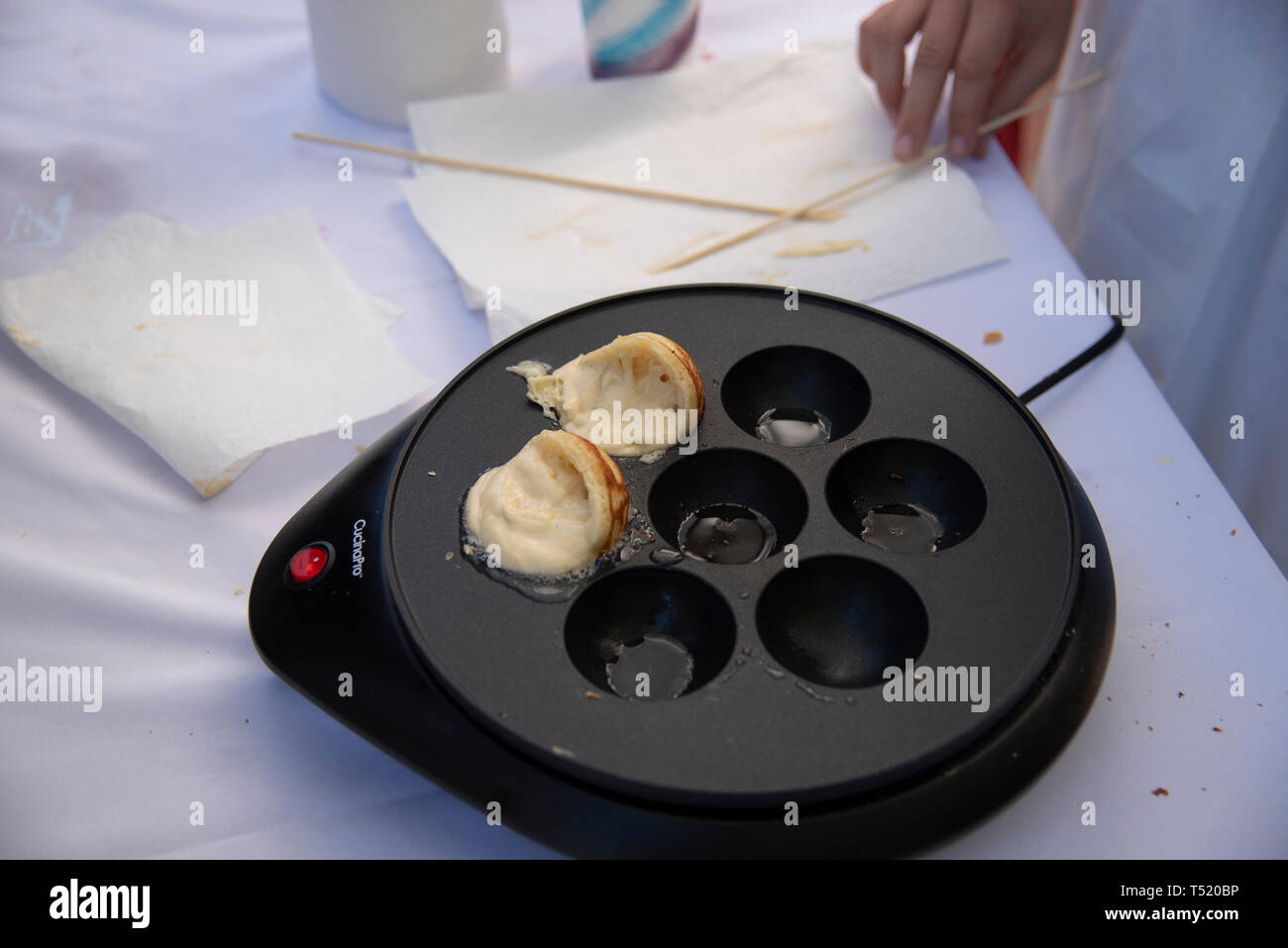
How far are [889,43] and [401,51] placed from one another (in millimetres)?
634

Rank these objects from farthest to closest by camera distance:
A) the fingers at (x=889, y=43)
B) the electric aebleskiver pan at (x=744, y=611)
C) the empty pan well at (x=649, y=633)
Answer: the fingers at (x=889, y=43), the empty pan well at (x=649, y=633), the electric aebleskiver pan at (x=744, y=611)

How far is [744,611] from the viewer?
706 millimetres

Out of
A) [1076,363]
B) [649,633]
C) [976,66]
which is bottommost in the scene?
[649,633]

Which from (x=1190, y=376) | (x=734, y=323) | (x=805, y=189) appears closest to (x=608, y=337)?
(x=734, y=323)

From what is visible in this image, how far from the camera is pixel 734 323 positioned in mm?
926

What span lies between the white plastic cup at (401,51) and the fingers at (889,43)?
493 mm

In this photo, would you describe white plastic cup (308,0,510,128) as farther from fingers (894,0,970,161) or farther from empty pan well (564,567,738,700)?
empty pan well (564,567,738,700)

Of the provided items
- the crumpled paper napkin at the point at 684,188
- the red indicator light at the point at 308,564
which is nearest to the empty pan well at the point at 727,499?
the red indicator light at the point at 308,564

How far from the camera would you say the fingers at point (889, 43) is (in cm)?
128

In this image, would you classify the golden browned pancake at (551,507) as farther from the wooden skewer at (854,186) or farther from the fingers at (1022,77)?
the fingers at (1022,77)

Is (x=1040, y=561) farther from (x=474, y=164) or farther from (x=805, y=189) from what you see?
(x=474, y=164)

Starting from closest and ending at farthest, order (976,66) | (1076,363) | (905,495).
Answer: (905,495) < (1076,363) < (976,66)

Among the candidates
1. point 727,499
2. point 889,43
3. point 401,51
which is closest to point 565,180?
point 401,51

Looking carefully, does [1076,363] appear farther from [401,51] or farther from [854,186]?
[401,51]
